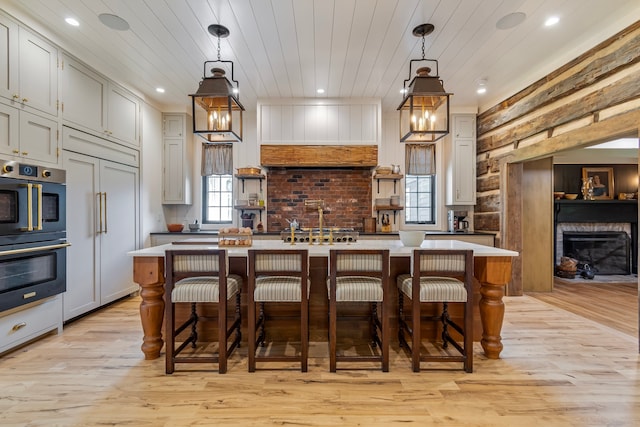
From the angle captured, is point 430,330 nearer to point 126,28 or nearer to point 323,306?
point 323,306

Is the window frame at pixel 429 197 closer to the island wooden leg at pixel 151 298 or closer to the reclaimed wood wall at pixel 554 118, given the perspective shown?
the reclaimed wood wall at pixel 554 118

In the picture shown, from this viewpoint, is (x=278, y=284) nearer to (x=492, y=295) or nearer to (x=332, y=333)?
(x=332, y=333)

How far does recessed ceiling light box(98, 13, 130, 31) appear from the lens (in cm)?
271

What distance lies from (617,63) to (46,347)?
5.72 meters

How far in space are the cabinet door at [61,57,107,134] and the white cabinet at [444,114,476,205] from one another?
16.5 ft

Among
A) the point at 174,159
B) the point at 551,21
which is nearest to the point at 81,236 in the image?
the point at 174,159

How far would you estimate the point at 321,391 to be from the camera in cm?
202

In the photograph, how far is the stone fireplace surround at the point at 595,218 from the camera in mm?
5906

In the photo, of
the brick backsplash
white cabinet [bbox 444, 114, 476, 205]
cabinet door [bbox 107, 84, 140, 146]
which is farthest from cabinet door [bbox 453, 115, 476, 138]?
cabinet door [bbox 107, 84, 140, 146]

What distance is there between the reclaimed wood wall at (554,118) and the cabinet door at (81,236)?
533 cm

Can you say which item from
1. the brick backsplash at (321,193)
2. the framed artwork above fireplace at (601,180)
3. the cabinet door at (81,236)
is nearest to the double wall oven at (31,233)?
the cabinet door at (81,236)

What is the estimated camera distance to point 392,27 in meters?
2.87

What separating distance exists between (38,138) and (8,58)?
2.19 feet

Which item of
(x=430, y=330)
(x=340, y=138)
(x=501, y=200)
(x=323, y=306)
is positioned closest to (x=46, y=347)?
(x=323, y=306)
